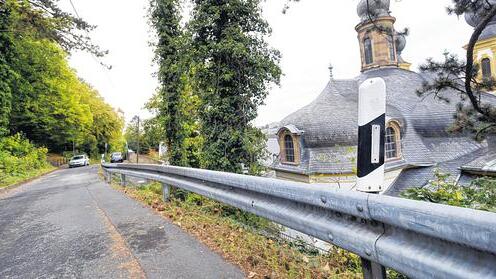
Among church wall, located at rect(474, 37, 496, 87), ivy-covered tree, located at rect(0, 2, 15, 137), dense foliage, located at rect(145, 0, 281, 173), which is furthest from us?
church wall, located at rect(474, 37, 496, 87)

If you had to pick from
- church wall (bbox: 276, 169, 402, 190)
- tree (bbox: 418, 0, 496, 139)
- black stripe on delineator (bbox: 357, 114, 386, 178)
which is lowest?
church wall (bbox: 276, 169, 402, 190)

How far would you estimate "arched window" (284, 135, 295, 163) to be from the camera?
21.9 metres

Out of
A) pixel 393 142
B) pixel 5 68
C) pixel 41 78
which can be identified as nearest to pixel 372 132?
pixel 393 142

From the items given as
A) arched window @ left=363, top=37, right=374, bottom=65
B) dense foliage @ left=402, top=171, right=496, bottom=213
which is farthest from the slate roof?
dense foliage @ left=402, top=171, right=496, bottom=213

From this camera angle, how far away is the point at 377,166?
5.96ft

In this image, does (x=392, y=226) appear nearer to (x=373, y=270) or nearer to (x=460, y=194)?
(x=373, y=270)

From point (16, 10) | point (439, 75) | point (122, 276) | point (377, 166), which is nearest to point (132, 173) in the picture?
point (122, 276)

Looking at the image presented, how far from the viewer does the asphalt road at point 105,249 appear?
2.70 meters

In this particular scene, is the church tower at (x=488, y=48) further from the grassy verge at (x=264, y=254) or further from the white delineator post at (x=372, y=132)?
the white delineator post at (x=372, y=132)

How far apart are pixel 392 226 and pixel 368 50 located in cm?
Result: 3649

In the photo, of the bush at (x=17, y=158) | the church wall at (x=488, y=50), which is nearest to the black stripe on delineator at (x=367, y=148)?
the bush at (x=17, y=158)

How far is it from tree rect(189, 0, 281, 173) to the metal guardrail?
7.33 metres

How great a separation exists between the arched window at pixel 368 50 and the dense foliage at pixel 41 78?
91.2ft

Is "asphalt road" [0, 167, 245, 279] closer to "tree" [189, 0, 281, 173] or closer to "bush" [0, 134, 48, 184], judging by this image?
"tree" [189, 0, 281, 173]
